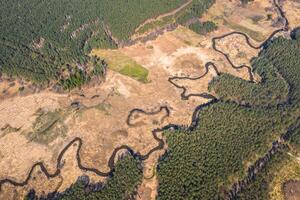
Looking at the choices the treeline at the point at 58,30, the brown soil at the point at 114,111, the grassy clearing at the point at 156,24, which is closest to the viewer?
the brown soil at the point at 114,111

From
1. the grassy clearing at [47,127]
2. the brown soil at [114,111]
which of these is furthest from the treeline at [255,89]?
the grassy clearing at [47,127]

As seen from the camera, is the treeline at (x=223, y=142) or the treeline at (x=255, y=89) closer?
the treeline at (x=223, y=142)

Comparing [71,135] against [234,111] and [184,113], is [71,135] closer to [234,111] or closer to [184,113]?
[184,113]

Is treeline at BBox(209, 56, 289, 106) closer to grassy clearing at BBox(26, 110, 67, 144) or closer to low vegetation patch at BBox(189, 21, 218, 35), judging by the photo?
low vegetation patch at BBox(189, 21, 218, 35)

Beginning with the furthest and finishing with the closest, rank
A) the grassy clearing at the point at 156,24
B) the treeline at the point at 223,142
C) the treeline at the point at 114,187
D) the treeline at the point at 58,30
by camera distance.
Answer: the grassy clearing at the point at 156,24 < the treeline at the point at 58,30 < the treeline at the point at 223,142 < the treeline at the point at 114,187

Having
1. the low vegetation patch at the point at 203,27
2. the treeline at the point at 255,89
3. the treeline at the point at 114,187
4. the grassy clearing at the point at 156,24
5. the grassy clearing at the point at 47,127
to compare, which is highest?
the grassy clearing at the point at 156,24

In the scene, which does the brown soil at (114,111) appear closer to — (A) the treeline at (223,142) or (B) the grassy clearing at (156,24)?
(B) the grassy clearing at (156,24)

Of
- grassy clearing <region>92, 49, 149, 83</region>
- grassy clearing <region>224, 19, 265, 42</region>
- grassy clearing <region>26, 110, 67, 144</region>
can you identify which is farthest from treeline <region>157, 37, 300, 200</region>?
grassy clearing <region>26, 110, 67, 144</region>
